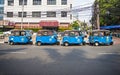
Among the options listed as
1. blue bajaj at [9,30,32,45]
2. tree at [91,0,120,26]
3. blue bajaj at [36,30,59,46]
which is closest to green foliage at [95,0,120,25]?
tree at [91,0,120,26]

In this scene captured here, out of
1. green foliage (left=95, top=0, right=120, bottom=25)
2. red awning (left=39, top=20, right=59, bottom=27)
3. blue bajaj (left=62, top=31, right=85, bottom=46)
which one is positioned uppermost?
green foliage (left=95, top=0, right=120, bottom=25)

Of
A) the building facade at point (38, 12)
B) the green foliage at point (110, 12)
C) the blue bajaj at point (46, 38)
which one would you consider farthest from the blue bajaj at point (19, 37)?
the green foliage at point (110, 12)

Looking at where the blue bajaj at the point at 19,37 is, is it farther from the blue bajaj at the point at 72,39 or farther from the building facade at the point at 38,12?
the building facade at the point at 38,12

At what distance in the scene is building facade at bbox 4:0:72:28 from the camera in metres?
60.0

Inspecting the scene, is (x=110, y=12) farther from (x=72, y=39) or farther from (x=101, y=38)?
(x=72, y=39)

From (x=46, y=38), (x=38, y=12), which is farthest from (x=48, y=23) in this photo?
(x=46, y=38)

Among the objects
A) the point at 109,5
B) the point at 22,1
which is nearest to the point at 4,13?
the point at 22,1

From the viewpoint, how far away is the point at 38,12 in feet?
200

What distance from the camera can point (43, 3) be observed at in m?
60.7

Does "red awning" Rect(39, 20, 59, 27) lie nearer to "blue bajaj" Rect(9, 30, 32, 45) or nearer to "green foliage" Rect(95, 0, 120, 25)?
"green foliage" Rect(95, 0, 120, 25)

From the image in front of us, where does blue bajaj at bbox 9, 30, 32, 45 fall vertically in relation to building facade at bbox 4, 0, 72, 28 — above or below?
below

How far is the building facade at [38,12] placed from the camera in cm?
6003

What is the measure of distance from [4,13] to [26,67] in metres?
52.2

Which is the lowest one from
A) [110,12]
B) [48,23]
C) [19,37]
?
[19,37]
